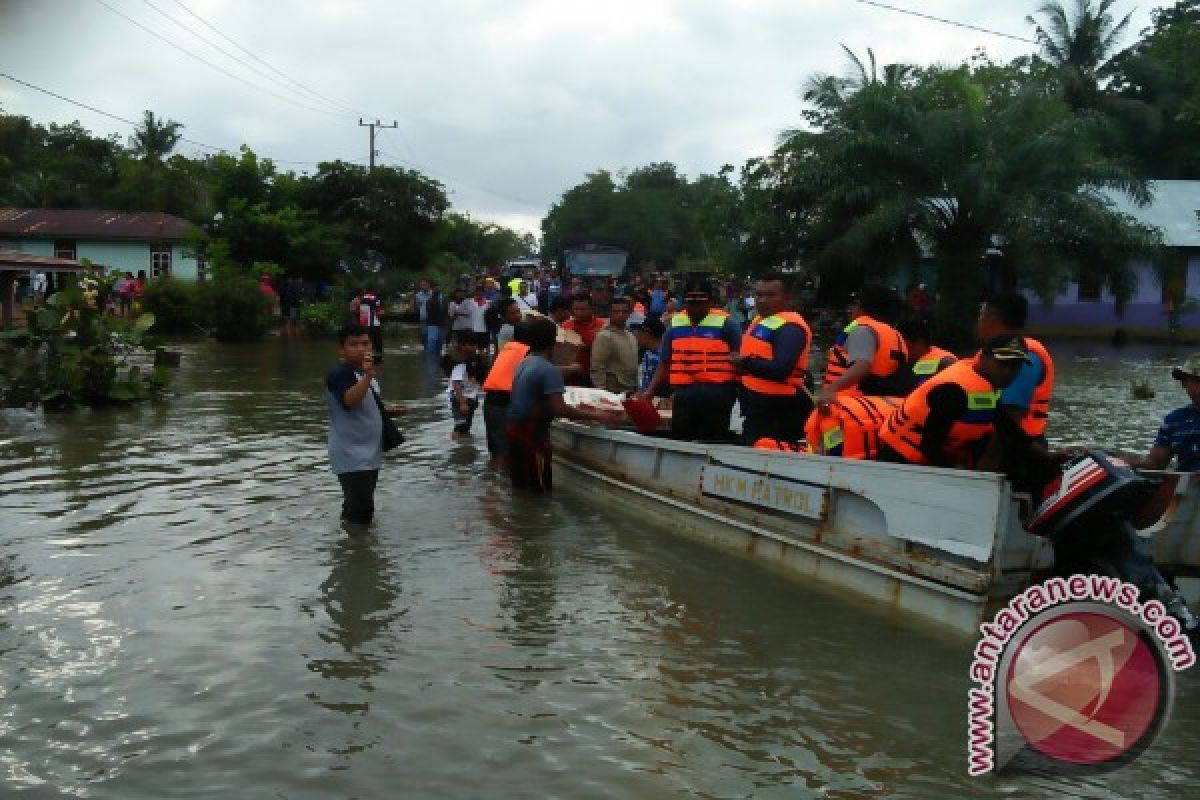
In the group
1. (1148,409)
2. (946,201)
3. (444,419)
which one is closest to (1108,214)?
(946,201)

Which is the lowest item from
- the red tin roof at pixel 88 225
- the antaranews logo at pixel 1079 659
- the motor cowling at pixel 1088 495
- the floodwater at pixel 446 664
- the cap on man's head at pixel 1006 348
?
the floodwater at pixel 446 664

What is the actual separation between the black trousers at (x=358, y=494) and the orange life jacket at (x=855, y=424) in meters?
3.05

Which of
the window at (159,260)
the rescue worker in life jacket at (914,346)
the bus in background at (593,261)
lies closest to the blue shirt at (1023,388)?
the rescue worker in life jacket at (914,346)

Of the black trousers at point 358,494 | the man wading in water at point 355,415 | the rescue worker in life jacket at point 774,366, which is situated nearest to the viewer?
the man wading in water at point 355,415

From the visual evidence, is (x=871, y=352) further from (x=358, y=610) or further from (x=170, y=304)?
(x=170, y=304)

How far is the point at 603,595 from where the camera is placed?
672 cm

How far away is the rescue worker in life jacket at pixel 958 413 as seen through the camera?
5016 mm

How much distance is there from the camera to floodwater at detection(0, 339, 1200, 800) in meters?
4.37

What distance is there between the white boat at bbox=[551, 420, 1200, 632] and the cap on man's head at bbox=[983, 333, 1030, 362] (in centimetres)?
56

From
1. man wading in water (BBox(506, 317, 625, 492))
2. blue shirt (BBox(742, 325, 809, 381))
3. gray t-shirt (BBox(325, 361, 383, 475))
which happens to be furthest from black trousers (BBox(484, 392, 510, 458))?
blue shirt (BBox(742, 325, 809, 381))

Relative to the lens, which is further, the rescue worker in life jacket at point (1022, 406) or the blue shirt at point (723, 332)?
the blue shirt at point (723, 332)

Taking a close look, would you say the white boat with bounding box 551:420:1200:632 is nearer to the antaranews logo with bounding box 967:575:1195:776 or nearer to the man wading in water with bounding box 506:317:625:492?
the man wading in water with bounding box 506:317:625:492

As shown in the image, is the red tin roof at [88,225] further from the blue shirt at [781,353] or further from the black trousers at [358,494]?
the blue shirt at [781,353]

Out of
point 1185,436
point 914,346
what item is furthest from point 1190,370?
point 914,346
